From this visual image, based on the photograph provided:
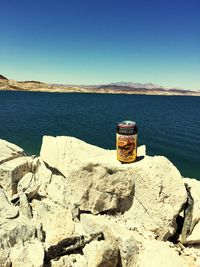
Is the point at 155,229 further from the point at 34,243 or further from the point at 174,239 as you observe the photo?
the point at 34,243

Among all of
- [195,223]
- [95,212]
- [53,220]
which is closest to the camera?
[53,220]

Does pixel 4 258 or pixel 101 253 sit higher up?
pixel 4 258

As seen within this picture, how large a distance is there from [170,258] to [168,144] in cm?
2557

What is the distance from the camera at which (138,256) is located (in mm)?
7438

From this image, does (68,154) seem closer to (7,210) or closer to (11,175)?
(11,175)

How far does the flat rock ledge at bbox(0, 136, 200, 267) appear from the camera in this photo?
6.84 meters

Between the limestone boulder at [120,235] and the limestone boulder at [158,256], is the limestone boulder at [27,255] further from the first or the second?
the limestone boulder at [158,256]

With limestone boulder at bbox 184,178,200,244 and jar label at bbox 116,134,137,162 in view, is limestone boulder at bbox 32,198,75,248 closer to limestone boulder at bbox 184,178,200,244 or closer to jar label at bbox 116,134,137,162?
jar label at bbox 116,134,137,162

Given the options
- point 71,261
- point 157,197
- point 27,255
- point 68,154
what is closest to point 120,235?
point 71,261

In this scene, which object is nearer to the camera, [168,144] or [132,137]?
[132,137]

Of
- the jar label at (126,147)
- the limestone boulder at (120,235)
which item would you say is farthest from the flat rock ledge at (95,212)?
the jar label at (126,147)

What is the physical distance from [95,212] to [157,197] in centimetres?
226

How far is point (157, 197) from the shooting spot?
8.41 meters

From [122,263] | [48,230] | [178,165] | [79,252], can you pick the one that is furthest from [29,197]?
[178,165]
